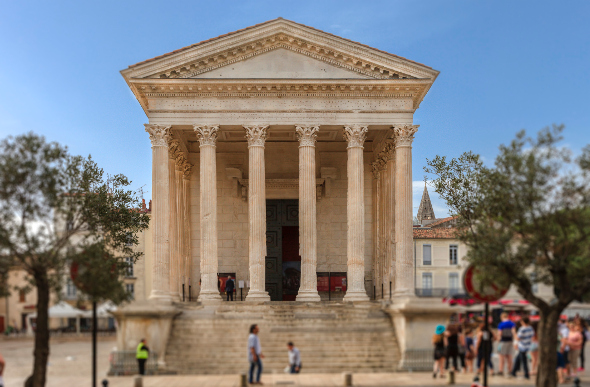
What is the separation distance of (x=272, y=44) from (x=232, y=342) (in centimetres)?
1354

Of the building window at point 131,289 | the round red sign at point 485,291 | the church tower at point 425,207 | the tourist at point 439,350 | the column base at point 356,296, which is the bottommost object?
the tourist at point 439,350

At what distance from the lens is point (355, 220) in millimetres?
30234

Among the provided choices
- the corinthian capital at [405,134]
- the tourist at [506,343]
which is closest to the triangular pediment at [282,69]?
the corinthian capital at [405,134]

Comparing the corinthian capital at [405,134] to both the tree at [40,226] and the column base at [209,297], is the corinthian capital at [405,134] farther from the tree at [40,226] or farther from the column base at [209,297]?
the tree at [40,226]

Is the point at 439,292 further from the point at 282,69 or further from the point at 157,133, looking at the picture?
the point at 157,133

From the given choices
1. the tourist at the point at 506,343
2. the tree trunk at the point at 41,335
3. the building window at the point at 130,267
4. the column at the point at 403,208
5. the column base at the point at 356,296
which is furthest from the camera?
the column base at the point at 356,296

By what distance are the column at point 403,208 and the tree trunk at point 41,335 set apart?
1518 cm

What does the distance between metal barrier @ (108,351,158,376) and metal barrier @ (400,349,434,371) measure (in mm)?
7475

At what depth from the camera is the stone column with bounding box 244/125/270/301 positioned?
2973 cm

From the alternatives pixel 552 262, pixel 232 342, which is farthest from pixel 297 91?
pixel 552 262

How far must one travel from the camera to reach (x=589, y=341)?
18562mm

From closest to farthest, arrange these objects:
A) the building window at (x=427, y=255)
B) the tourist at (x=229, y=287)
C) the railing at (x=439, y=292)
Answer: the railing at (x=439, y=292) < the building window at (x=427, y=255) < the tourist at (x=229, y=287)

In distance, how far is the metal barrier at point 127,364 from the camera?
776 inches

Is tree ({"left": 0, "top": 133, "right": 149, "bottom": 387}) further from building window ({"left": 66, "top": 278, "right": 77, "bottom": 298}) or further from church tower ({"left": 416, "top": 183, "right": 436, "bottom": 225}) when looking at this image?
church tower ({"left": 416, "top": 183, "right": 436, "bottom": 225})
